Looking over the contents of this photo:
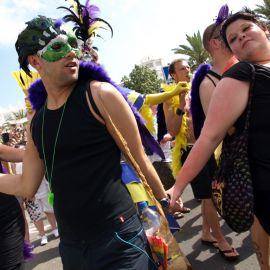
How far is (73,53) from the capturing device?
200cm

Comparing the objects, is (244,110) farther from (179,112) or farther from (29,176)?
(179,112)

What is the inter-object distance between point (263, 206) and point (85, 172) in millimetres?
924

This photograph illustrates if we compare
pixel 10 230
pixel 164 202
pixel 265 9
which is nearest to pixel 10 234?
pixel 10 230

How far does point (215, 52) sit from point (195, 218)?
272 cm

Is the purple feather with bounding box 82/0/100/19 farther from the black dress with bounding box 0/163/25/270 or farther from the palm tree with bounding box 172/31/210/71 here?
the palm tree with bounding box 172/31/210/71

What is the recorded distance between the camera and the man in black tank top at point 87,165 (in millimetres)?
1807

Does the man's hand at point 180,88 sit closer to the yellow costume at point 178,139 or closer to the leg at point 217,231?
the yellow costume at point 178,139

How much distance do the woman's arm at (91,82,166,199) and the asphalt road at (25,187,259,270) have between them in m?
1.93

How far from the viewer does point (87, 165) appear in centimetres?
184

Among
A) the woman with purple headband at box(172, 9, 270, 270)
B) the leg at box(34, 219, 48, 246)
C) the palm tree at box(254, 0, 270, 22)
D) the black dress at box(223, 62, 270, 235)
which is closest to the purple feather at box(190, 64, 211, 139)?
the woman with purple headband at box(172, 9, 270, 270)

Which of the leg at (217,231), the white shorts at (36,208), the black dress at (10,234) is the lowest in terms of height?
the white shorts at (36,208)

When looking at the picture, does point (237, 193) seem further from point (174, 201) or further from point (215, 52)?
point (215, 52)

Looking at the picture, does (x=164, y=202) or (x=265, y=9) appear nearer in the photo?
(x=164, y=202)

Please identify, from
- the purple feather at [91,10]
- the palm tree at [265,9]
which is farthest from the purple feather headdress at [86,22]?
the palm tree at [265,9]
